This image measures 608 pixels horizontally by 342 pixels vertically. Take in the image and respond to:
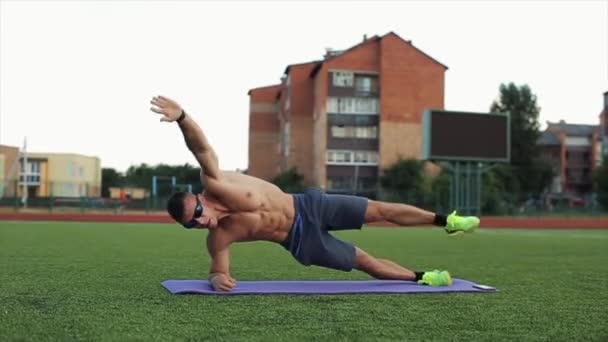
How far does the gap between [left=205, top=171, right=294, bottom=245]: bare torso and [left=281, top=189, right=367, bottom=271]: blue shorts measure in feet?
0.34

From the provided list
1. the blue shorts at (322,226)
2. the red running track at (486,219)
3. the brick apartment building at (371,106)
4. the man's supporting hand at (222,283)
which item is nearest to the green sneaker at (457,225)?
the blue shorts at (322,226)

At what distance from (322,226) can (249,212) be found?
27.0 inches

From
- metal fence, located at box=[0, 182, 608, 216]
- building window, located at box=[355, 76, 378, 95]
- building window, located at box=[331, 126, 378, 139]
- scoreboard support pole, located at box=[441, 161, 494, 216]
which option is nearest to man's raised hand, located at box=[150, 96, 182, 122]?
metal fence, located at box=[0, 182, 608, 216]

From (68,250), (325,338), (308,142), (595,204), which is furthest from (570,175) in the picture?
(325,338)

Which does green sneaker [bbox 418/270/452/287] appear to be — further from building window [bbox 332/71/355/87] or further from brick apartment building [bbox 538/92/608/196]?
brick apartment building [bbox 538/92/608/196]

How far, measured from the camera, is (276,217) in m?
6.06

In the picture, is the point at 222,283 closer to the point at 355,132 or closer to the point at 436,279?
the point at 436,279

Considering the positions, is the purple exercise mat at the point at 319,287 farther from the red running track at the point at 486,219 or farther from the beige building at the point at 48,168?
the beige building at the point at 48,168

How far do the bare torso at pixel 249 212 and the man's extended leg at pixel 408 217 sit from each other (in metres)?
0.77

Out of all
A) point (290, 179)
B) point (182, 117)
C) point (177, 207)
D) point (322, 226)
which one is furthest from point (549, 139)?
point (182, 117)

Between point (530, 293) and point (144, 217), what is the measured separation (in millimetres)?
27244

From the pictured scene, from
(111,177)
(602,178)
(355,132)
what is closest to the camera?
(355,132)

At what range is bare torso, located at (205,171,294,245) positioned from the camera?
593cm

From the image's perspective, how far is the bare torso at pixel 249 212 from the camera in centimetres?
593
